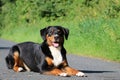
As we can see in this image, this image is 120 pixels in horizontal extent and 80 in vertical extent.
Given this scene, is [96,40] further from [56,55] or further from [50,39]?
[50,39]

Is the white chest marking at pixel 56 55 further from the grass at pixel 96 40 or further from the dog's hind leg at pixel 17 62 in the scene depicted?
the grass at pixel 96 40

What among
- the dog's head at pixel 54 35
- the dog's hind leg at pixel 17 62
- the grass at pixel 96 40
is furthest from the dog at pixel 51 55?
the grass at pixel 96 40

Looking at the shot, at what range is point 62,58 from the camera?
1215 cm

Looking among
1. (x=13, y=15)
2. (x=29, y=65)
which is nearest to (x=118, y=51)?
(x=29, y=65)

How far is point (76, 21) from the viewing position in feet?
111

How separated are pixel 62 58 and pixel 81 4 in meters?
28.4

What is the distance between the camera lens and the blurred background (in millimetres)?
21312

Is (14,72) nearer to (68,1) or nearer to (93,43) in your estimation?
(93,43)

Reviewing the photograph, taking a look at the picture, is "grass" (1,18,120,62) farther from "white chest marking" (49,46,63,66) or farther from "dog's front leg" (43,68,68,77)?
"dog's front leg" (43,68,68,77)

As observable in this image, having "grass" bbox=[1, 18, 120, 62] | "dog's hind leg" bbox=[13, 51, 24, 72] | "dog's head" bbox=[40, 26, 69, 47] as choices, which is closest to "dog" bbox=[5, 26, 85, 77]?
"dog's head" bbox=[40, 26, 69, 47]

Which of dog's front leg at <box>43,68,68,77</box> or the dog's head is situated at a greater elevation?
the dog's head

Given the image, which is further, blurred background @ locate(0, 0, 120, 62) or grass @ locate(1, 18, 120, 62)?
blurred background @ locate(0, 0, 120, 62)

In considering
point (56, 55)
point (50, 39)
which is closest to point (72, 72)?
point (56, 55)

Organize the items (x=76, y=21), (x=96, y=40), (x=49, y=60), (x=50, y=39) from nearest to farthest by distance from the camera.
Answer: (x=50, y=39) → (x=49, y=60) → (x=96, y=40) → (x=76, y=21)
